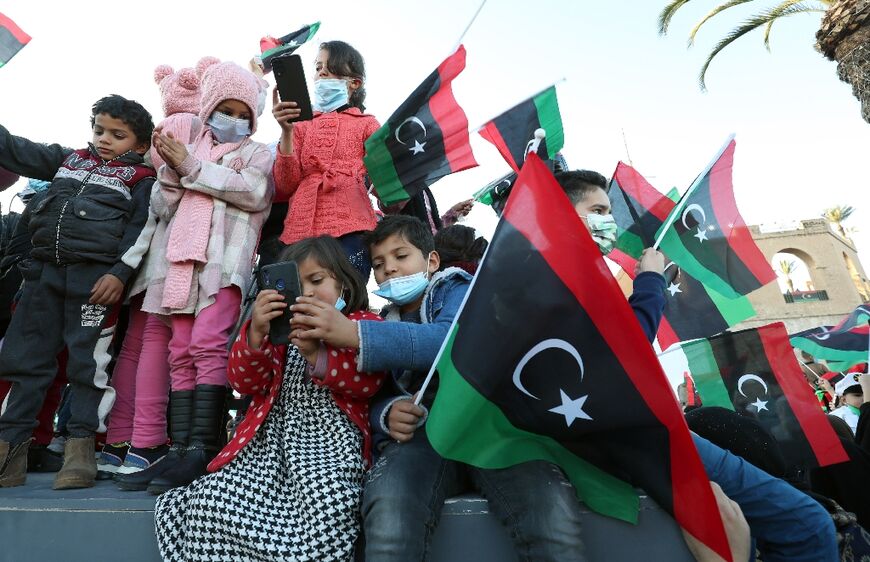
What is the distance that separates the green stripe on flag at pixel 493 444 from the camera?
1.51m

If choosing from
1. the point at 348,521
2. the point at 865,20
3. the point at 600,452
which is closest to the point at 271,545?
the point at 348,521

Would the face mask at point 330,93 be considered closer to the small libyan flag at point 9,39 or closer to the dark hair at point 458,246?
the dark hair at point 458,246

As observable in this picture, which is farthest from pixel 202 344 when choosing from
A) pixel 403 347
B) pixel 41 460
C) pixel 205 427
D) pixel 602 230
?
pixel 602 230

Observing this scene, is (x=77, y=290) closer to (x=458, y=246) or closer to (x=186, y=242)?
(x=186, y=242)

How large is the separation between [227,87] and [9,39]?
1610 millimetres

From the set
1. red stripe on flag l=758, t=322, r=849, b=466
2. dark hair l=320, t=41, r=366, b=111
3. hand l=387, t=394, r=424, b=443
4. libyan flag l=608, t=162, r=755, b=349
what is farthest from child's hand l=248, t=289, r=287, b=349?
red stripe on flag l=758, t=322, r=849, b=466

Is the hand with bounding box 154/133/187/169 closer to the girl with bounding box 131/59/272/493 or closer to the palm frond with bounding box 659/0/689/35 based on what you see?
the girl with bounding box 131/59/272/493

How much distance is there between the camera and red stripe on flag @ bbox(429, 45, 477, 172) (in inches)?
118

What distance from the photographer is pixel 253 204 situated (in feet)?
9.04

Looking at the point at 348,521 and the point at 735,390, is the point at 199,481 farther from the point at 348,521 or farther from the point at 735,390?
the point at 735,390

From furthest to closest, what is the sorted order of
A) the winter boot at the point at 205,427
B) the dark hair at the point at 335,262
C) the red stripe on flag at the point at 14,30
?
the red stripe on flag at the point at 14,30, the winter boot at the point at 205,427, the dark hair at the point at 335,262

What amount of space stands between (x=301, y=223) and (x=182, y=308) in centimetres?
66

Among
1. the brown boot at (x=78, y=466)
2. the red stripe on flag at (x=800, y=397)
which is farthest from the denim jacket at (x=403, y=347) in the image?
the red stripe on flag at (x=800, y=397)

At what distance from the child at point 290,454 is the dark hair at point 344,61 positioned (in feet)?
4.41
